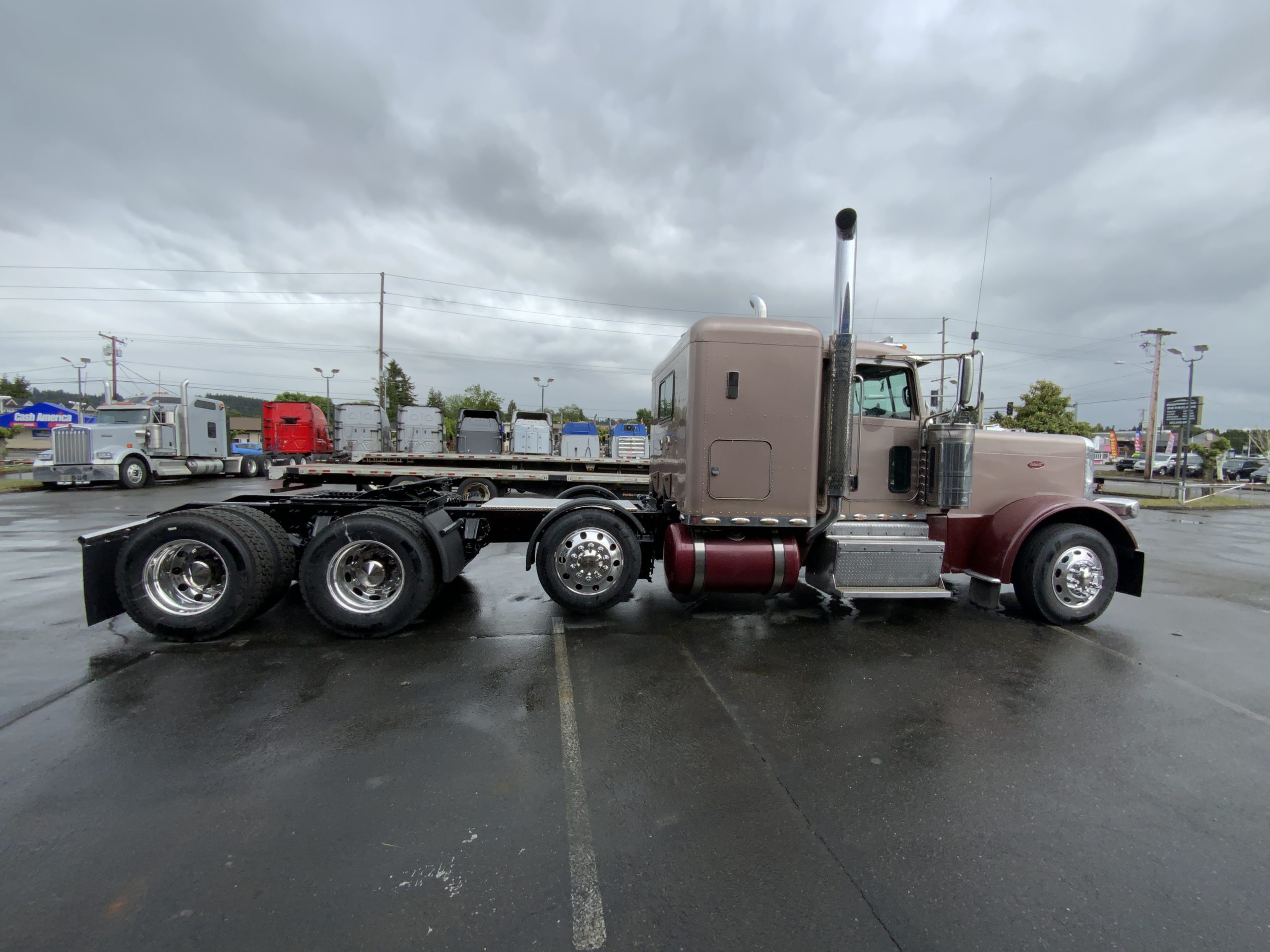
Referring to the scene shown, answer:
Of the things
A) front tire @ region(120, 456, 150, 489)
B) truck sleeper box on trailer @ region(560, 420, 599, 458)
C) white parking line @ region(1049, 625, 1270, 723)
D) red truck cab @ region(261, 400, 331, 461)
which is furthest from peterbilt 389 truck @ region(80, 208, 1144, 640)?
front tire @ region(120, 456, 150, 489)

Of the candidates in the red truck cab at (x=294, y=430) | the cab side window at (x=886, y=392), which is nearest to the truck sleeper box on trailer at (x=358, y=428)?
the red truck cab at (x=294, y=430)

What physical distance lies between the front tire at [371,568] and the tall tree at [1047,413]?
28.5 metres

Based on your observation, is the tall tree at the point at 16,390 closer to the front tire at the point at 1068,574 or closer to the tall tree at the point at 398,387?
the tall tree at the point at 398,387

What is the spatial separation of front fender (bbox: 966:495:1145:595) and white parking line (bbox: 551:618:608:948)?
418cm

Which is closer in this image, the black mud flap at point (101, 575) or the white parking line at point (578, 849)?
the white parking line at point (578, 849)

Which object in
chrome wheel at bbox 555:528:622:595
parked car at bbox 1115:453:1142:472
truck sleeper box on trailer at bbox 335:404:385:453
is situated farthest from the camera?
parked car at bbox 1115:453:1142:472

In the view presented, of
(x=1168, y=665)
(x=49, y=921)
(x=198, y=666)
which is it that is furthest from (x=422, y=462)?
(x=1168, y=665)

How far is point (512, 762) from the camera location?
303cm

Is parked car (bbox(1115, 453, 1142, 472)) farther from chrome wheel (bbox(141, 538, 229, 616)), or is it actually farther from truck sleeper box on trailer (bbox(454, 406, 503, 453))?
chrome wheel (bbox(141, 538, 229, 616))

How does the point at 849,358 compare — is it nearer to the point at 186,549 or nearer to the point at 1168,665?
the point at 1168,665

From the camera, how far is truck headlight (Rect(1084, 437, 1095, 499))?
5891 mm

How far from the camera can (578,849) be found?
2406 mm

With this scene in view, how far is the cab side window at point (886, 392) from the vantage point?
5508mm

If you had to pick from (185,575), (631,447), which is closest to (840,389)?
(185,575)
